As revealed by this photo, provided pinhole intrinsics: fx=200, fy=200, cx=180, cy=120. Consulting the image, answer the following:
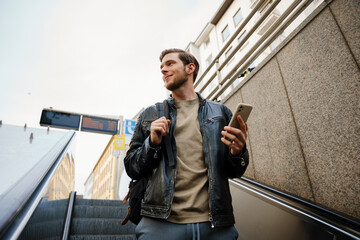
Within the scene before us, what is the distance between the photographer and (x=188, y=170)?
1.31 metres

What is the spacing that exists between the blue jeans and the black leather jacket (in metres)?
0.05

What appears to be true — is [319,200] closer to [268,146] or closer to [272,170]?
[272,170]

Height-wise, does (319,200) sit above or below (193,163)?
below

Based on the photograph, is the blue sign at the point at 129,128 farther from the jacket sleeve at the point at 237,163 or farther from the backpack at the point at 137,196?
the jacket sleeve at the point at 237,163

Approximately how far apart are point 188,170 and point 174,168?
3.7 inches

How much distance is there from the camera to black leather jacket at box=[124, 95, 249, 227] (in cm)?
118

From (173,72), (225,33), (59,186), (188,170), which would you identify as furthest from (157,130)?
(225,33)

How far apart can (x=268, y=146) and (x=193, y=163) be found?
1544 millimetres

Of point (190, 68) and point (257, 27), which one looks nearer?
point (190, 68)

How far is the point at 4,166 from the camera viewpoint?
331 centimetres

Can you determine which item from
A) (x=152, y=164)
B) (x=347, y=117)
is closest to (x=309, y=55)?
(x=347, y=117)

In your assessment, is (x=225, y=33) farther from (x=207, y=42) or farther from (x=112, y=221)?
(x=112, y=221)

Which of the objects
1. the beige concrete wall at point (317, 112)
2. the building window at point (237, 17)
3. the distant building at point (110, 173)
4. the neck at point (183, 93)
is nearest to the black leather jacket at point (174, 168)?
the neck at point (183, 93)

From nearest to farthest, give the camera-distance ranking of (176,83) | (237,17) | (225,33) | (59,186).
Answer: (176,83)
(59,186)
(237,17)
(225,33)
